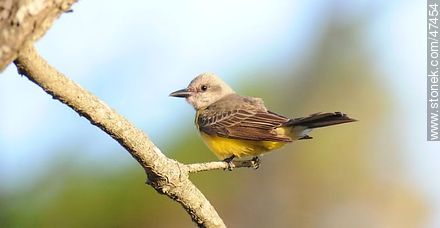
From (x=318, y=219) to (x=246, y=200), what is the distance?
38.3 inches

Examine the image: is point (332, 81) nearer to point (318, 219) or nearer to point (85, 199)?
point (318, 219)

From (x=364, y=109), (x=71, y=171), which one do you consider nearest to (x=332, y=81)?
(x=364, y=109)

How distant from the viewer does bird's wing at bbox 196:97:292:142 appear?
190 inches

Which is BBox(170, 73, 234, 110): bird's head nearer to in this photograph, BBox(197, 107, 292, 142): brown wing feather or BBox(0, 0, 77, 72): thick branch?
BBox(197, 107, 292, 142): brown wing feather

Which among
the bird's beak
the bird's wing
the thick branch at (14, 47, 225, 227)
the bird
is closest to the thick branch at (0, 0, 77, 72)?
the thick branch at (14, 47, 225, 227)

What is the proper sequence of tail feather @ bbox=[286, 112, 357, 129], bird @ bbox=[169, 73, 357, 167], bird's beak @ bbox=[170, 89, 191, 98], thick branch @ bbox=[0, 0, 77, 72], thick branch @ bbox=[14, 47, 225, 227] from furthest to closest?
bird's beak @ bbox=[170, 89, 191, 98] → bird @ bbox=[169, 73, 357, 167] → tail feather @ bbox=[286, 112, 357, 129] → thick branch @ bbox=[14, 47, 225, 227] → thick branch @ bbox=[0, 0, 77, 72]

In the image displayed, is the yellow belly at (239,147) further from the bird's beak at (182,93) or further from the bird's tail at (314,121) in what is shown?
the bird's beak at (182,93)

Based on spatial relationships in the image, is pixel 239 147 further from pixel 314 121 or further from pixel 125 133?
pixel 125 133

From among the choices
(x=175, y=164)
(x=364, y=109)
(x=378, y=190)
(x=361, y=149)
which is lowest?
(x=175, y=164)

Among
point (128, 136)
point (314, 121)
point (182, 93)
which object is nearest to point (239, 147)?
point (314, 121)

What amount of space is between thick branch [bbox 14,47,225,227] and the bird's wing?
150 centimetres

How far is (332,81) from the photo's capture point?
1399 cm

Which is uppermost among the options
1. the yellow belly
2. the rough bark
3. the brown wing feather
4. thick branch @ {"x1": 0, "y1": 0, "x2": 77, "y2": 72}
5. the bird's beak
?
the bird's beak

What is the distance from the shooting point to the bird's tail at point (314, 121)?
4145mm
